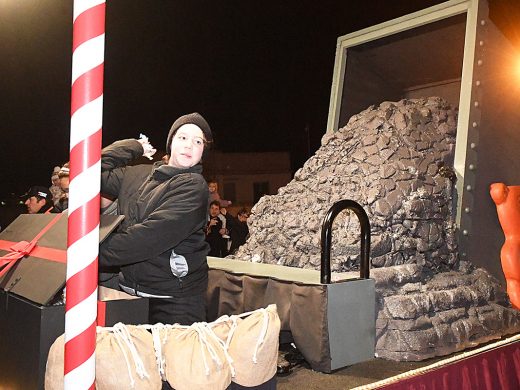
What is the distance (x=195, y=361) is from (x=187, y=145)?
3.04ft

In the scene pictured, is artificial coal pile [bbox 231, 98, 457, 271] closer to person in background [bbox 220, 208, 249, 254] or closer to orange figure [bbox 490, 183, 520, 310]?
orange figure [bbox 490, 183, 520, 310]

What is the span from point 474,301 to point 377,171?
1.32 metres

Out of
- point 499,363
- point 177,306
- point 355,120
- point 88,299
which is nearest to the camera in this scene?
point 88,299

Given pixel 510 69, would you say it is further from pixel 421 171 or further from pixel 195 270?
pixel 195 270

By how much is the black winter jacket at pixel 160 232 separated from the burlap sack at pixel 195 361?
0.39 m

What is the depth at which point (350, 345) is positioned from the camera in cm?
294

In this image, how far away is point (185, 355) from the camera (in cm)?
143

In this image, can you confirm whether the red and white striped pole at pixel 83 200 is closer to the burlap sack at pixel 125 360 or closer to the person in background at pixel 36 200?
the burlap sack at pixel 125 360

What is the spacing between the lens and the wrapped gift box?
143cm

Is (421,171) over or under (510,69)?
under

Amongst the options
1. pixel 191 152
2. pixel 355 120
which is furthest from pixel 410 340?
pixel 355 120

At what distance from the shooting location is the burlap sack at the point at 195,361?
4.66 feet

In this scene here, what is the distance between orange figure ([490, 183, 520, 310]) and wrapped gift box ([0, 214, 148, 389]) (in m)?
3.29

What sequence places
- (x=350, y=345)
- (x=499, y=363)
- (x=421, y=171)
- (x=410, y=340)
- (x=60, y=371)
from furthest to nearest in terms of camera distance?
(x=421, y=171)
(x=410, y=340)
(x=350, y=345)
(x=499, y=363)
(x=60, y=371)
